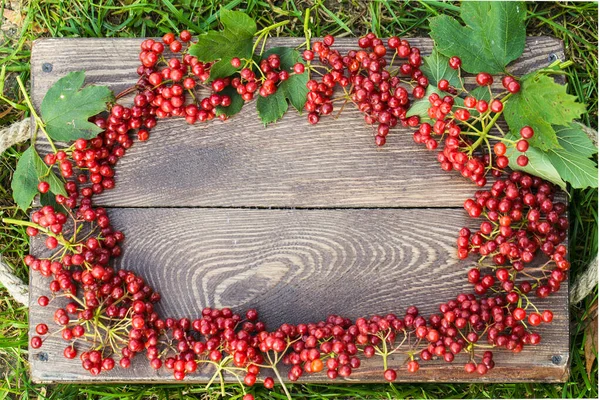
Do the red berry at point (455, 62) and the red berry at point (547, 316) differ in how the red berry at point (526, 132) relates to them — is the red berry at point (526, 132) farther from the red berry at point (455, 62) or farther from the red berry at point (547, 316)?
the red berry at point (547, 316)

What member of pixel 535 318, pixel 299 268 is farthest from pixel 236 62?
pixel 535 318

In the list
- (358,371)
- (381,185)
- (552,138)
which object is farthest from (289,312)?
(552,138)

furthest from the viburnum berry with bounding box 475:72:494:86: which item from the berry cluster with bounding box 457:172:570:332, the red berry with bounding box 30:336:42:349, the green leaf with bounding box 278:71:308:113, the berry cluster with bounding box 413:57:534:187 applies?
the red berry with bounding box 30:336:42:349

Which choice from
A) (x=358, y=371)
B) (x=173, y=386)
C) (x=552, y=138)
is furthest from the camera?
(x=173, y=386)

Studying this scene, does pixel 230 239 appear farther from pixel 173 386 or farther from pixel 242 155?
pixel 173 386

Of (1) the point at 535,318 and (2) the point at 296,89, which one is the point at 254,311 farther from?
(1) the point at 535,318

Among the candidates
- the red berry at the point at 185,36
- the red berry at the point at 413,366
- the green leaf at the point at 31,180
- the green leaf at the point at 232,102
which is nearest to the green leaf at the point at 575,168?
the red berry at the point at 413,366
